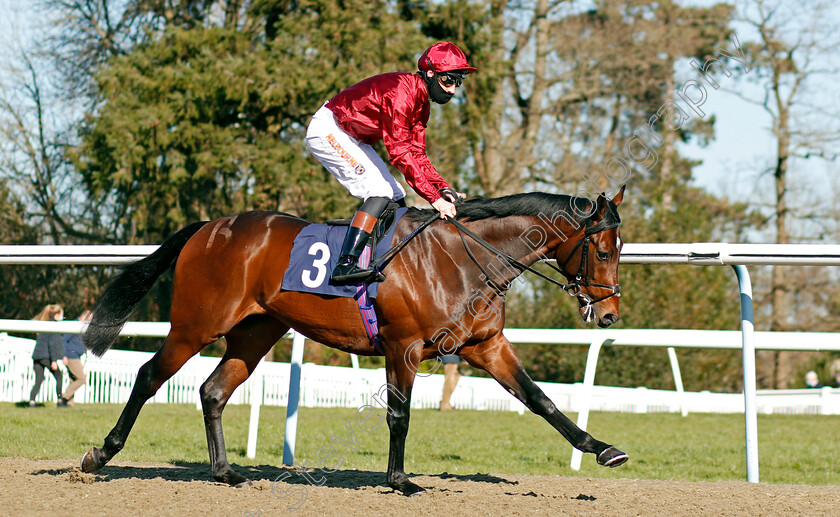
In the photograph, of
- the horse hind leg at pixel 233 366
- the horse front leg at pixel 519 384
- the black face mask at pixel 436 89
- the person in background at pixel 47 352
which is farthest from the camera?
the person in background at pixel 47 352

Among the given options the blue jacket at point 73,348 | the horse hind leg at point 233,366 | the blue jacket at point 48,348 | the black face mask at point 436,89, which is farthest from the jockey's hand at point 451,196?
the blue jacket at point 48,348

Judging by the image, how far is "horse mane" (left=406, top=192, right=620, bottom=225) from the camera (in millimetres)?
4137

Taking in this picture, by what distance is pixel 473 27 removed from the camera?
686 inches

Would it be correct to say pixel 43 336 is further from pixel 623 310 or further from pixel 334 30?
pixel 623 310

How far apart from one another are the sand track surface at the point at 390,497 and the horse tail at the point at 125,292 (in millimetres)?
773

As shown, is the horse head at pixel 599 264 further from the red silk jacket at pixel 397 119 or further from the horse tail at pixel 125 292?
the horse tail at pixel 125 292

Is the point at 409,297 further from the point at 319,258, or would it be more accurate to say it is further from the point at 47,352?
the point at 47,352

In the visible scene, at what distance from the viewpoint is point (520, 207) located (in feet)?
14.0

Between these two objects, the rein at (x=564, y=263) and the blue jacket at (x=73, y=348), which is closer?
the rein at (x=564, y=263)

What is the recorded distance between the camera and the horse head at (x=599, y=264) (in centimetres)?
406

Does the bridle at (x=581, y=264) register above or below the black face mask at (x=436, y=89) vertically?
below

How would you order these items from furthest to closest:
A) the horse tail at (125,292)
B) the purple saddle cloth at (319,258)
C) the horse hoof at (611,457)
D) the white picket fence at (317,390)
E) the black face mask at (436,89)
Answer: the white picket fence at (317,390), the horse tail at (125,292), the black face mask at (436,89), the purple saddle cloth at (319,258), the horse hoof at (611,457)

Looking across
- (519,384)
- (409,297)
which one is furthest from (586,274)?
(409,297)

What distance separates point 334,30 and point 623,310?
795cm
